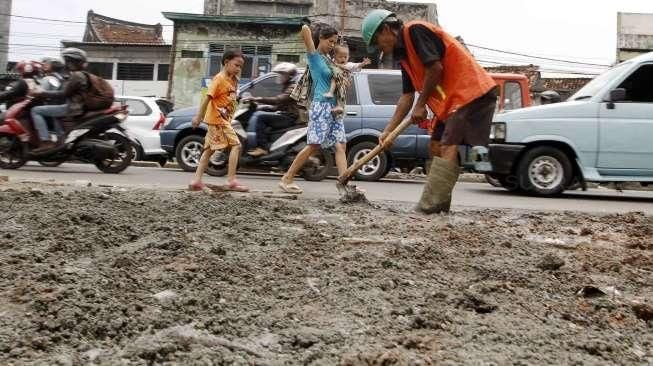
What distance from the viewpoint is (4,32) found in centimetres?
3475

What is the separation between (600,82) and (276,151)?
4.37 metres

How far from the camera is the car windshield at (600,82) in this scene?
28.9ft

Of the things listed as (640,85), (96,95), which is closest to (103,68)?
(96,95)

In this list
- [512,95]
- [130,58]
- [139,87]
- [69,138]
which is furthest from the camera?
[139,87]

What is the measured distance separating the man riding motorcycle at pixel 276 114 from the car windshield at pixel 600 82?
12.5ft

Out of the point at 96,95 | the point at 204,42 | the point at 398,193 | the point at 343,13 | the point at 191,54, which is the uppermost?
the point at 343,13

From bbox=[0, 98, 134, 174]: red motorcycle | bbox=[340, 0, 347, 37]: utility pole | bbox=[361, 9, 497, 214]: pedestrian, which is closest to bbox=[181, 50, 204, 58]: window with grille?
bbox=[340, 0, 347, 37]: utility pole

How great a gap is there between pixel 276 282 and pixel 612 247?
7.38ft

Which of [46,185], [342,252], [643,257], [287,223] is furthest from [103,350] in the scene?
[46,185]

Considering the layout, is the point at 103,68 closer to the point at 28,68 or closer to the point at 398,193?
the point at 28,68

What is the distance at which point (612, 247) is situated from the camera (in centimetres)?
410

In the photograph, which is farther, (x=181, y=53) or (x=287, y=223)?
(x=181, y=53)

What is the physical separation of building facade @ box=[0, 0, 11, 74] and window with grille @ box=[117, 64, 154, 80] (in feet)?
17.7

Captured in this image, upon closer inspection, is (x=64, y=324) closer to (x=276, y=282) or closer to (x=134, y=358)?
(x=134, y=358)
